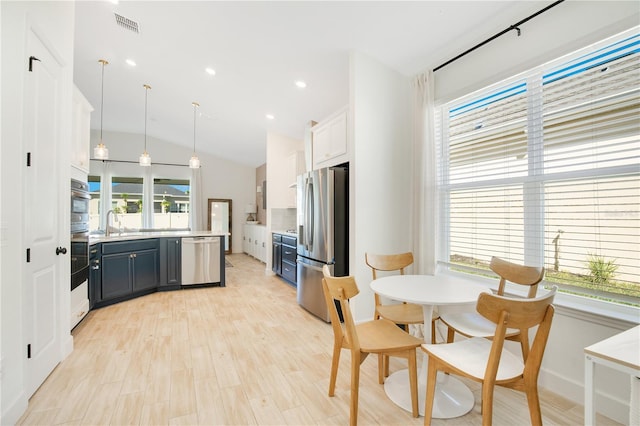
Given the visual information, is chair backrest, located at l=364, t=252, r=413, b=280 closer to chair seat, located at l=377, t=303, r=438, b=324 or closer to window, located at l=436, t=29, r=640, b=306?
chair seat, located at l=377, t=303, r=438, b=324

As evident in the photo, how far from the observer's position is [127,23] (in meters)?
3.16

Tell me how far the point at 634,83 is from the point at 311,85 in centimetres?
303

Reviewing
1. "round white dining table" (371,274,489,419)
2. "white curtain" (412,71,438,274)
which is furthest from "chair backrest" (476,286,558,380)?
"white curtain" (412,71,438,274)

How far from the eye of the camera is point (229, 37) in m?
3.07

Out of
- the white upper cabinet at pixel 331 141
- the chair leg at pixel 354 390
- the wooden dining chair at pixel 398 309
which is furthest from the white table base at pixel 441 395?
the white upper cabinet at pixel 331 141

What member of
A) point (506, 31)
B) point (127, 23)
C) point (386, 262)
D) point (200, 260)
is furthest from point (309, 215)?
point (127, 23)

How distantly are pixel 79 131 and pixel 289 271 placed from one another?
11.2 ft

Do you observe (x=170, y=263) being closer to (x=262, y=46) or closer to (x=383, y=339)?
(x=262, y=46)

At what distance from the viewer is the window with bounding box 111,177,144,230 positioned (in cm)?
744

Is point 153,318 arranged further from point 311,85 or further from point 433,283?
point 311,85

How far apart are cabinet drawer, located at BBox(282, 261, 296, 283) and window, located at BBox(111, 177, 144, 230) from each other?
4.90 meters

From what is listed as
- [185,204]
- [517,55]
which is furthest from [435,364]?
[185,204]

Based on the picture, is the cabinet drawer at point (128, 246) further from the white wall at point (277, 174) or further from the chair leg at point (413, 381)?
the chair leg at point (413, 381)

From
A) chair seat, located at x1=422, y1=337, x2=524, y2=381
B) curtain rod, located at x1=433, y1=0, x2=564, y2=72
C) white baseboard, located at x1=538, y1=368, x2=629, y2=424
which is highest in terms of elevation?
curtain rod, located at x1=433, y1=0, x2=564, y2=72
